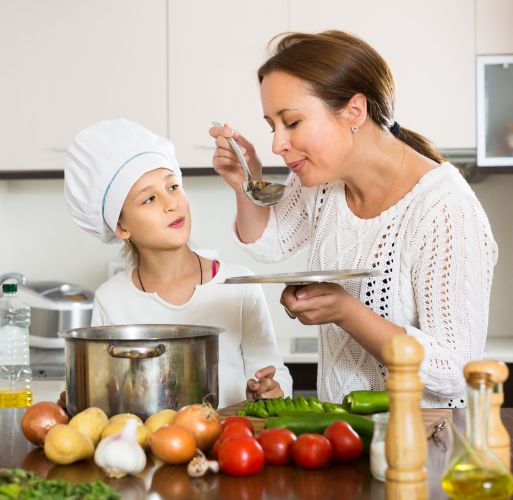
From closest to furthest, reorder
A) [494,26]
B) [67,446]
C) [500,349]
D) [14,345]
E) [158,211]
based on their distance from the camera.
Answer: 1. [67,446]
2. [158,211]
3. [14,345]
4. [500,349]
5. [494,26]

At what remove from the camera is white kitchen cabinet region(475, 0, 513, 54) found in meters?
3.20

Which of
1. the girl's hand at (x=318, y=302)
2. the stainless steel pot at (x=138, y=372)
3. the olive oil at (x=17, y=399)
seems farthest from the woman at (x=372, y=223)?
the olive oil at (x=17, y=399)

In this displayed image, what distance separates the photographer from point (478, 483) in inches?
35.2

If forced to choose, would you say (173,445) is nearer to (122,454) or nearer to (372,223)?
(122,454)

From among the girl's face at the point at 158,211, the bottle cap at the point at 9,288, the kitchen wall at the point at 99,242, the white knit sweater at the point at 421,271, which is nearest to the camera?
the white knit sweater at the point at 421,271

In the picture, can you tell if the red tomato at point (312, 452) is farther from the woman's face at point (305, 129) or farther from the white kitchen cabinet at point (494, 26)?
the white kitchen cabinet at point (494, 26)

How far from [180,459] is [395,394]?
0.36m

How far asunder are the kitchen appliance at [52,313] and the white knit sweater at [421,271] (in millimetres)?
1446

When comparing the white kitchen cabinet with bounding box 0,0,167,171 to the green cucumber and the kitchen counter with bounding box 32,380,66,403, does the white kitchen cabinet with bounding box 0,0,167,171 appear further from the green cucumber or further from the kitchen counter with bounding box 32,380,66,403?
the green cucumber

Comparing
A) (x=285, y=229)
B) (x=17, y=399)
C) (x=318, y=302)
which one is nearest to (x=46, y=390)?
(x=17, y=399)

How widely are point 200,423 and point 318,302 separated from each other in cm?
34

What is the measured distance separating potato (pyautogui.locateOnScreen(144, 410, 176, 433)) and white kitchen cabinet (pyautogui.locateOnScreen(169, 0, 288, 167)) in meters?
2.12

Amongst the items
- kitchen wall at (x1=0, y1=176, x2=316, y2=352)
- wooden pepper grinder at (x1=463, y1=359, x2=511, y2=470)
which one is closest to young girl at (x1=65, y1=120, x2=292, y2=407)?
wooden pepper grinder at (x1=463, y1=359, x2=511, y2=470)

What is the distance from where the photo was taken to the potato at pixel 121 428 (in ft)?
3.85
